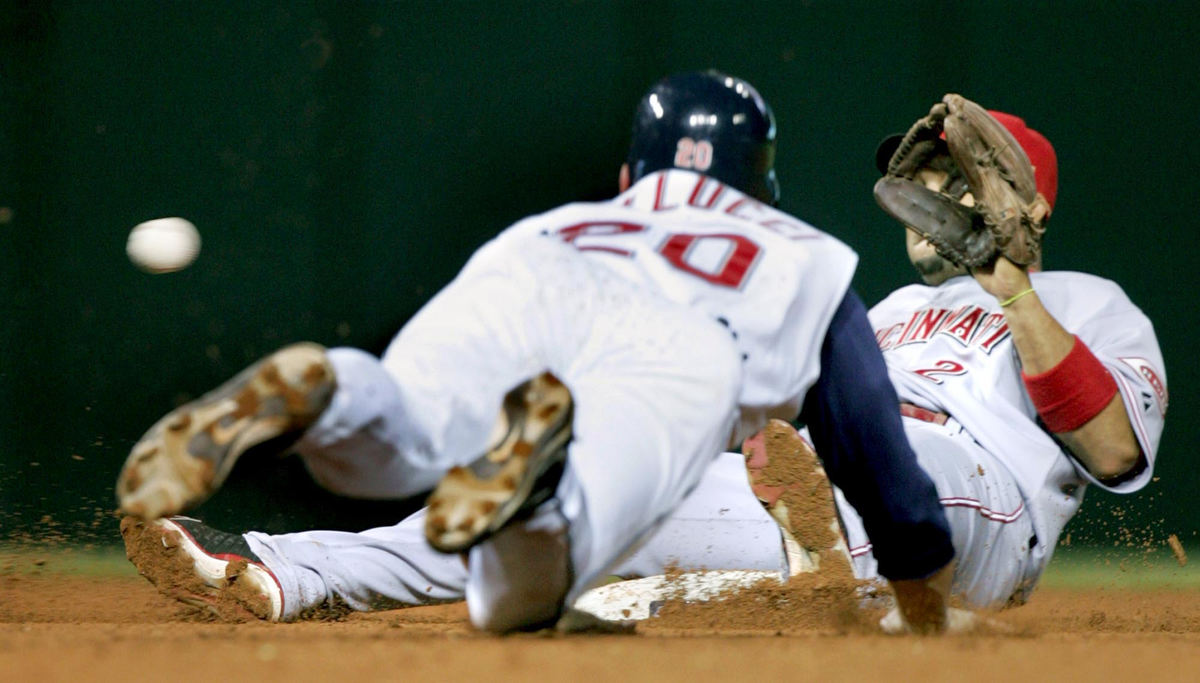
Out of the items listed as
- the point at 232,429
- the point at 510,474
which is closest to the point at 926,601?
the point at 510,474

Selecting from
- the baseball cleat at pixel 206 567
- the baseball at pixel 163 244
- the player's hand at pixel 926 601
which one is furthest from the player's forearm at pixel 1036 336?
the baseball at pixel 163 244

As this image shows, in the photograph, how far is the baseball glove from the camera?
2250 mm

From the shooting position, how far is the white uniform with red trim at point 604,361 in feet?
4.04

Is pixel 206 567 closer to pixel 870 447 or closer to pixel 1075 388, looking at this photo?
pixel 870 447

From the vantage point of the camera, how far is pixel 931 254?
2.64 meters

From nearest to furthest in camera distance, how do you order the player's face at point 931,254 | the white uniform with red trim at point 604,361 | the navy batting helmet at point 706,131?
the white uniform with red trim at point 604,361, the navy batting helmet at point 706,131, the player's face at point 931,254

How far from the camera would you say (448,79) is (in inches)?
133

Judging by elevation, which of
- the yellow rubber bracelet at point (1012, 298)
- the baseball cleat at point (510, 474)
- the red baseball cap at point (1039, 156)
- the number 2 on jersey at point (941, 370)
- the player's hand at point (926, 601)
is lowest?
the player's hand at point (926, 601)

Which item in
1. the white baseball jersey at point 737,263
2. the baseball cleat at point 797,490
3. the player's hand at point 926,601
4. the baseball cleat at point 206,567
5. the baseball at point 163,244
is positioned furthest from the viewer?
the baseball at point 163,244

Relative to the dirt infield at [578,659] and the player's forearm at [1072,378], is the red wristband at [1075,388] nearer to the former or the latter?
the player's forearm at [1072,378]

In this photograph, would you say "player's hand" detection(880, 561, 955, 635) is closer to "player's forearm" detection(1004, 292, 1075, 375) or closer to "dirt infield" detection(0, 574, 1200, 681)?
"dirt infield" detection(0, 574, 1200, 681)

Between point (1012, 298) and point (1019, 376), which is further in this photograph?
point (1019, 376)

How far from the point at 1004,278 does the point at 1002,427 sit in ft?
0.96

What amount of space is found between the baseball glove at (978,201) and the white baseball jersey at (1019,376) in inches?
8.2
